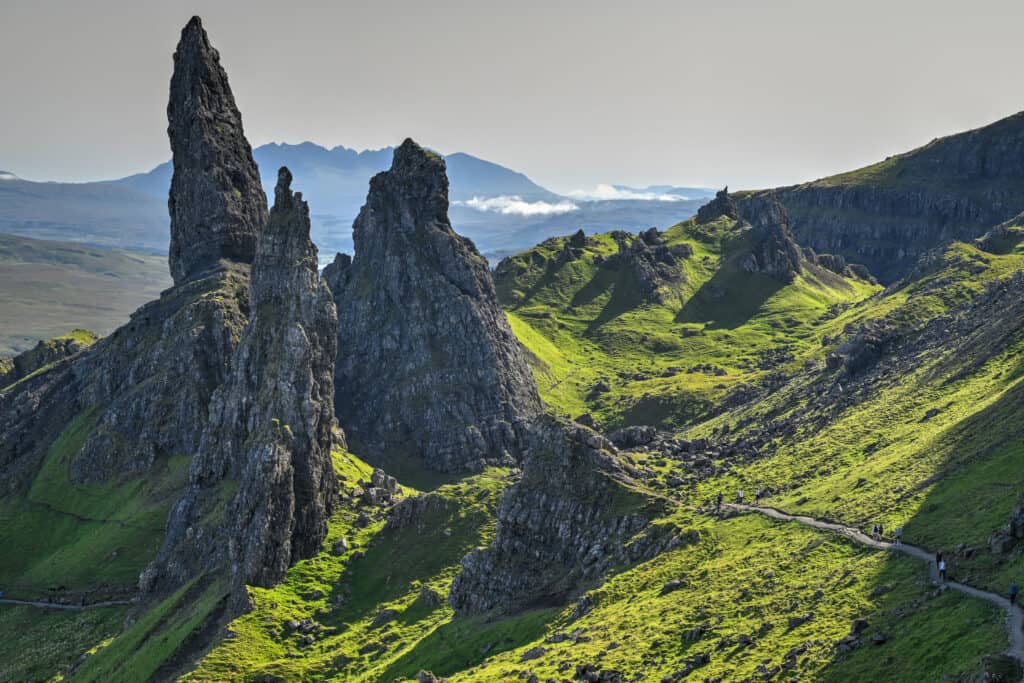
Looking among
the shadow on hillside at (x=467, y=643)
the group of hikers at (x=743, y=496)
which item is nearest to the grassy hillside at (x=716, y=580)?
the shadow on hillside at (x=467, y=643)

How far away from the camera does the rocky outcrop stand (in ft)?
391

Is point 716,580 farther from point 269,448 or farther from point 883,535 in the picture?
point 269,448

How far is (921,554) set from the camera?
88.8m

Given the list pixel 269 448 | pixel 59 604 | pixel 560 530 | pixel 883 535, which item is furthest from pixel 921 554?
pixel 59 604

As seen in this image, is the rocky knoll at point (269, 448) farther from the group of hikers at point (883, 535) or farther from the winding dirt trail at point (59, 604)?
the group of hikers at point (883, 535)

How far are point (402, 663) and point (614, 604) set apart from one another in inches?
1410

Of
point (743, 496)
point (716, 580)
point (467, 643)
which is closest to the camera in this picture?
point (716, 580)

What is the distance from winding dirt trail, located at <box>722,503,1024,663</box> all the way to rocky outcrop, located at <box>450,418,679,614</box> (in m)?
15.6

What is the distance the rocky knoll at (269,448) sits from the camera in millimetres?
155625

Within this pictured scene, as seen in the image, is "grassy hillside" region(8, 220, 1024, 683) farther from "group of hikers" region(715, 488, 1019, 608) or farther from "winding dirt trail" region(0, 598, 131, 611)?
"winding dirt trail" region(0, 598, 131, 611)

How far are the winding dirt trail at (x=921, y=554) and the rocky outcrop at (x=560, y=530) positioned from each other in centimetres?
1558

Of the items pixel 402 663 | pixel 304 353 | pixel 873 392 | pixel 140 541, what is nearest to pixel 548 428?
pixel 402 663

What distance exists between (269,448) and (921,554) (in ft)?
366

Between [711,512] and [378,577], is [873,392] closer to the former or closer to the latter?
[711,512]
